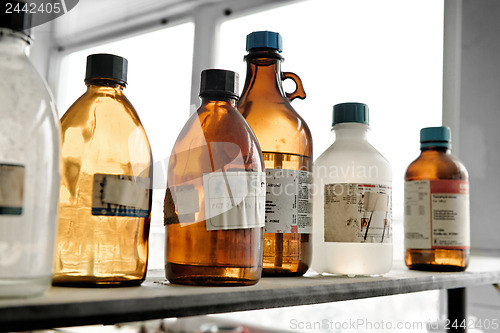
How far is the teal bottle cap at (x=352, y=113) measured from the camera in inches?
27.6

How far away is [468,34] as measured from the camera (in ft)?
4.56

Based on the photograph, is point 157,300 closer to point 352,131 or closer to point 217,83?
point 217,83

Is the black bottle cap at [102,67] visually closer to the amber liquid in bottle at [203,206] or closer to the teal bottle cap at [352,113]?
the amber liquid in bottle at [203,206]

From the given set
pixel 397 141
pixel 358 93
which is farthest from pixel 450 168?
pixel 358 93

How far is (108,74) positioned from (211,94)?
0.11m

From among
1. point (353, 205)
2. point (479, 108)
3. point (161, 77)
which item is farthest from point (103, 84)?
point (161, 77)

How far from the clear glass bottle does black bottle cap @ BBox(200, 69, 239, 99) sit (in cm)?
17

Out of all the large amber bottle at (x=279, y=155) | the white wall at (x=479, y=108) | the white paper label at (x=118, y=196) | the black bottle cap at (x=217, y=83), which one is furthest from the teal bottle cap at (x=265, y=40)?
the white wall at (x=479, y=108)

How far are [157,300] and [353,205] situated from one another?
A: 0.34 metres

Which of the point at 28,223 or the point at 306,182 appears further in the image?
the point at 306,182

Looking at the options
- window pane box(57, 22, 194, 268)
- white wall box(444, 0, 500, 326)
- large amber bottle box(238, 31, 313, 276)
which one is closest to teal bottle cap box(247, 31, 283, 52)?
large amber bottle box(238, 31, 313, 276)

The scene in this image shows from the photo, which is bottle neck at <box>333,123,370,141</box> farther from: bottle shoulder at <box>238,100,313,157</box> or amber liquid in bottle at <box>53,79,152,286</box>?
amber liquid in bottle at <box>53,79,152,286</box>

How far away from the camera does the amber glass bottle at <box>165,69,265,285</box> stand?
18.0 inches

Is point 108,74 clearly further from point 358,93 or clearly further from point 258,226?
point 358,93
